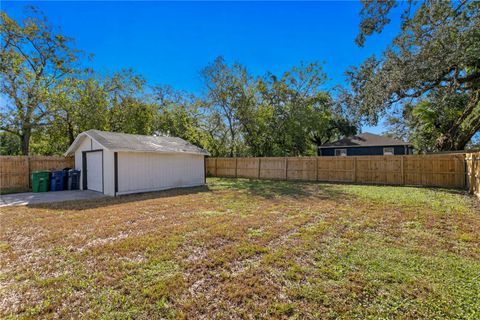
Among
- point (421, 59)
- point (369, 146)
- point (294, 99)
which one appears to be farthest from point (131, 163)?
point (369, 146)

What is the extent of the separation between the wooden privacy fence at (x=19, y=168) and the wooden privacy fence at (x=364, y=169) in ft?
33.4

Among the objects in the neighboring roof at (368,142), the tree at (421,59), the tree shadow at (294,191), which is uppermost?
the tree at (421,59)

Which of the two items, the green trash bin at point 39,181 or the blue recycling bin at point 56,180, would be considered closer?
the green trash bin at point 39,181

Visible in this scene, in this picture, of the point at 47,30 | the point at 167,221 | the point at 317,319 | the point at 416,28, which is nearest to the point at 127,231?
the point at 167,221

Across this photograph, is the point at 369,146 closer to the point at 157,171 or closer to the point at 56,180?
the point at 157,171

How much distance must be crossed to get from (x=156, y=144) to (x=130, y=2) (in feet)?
18.7

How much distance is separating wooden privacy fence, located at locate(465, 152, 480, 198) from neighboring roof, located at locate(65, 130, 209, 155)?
11.1m

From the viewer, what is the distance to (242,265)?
319 centimetres

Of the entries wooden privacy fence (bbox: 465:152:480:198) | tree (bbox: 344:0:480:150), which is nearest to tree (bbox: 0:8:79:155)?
tree (bbox: 344:0:480:150)

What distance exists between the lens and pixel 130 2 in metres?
8.28

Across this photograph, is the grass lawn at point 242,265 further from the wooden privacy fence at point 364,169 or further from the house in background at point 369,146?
the house in background at point 369,146

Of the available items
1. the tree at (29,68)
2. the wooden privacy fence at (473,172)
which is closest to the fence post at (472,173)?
the wooden privacy fence at (473,172)

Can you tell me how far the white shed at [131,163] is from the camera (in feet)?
30.7

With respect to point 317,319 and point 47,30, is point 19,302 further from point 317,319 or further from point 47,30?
point 47,30
